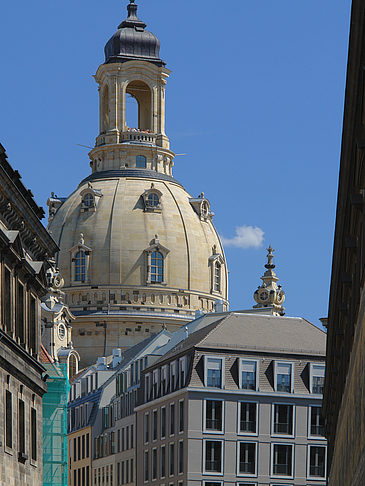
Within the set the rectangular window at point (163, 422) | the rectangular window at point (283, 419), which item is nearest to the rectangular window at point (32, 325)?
the rectangular window at point (283, 419)

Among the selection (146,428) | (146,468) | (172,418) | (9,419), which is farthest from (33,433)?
(146,428)

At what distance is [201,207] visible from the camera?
19062 cm

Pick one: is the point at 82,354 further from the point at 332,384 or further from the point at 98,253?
the point at 332,384

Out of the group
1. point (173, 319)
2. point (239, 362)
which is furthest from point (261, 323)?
point (173, 319)

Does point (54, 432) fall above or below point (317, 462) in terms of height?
above

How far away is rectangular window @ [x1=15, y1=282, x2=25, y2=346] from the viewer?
164 ft

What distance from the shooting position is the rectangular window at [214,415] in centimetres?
9800

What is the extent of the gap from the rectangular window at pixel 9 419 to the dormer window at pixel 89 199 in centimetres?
14051

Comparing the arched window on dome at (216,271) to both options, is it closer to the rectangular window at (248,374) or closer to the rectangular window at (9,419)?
the rectangular window at (248,374)

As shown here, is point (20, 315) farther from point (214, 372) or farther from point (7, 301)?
point (214, 372)

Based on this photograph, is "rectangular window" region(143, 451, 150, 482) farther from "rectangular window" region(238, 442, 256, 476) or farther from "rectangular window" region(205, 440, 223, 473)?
"rectangular window" region(238, 442, 256, 476)

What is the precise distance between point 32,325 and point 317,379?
163 ft

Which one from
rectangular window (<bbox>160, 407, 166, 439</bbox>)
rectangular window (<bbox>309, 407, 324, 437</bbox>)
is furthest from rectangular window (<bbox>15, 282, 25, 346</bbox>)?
rectangular window (<bbox>160, 407, 166, 439</bbox>)

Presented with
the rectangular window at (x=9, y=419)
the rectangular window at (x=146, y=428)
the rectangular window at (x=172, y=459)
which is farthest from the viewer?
the rectangular window at (x=146, y=428)
